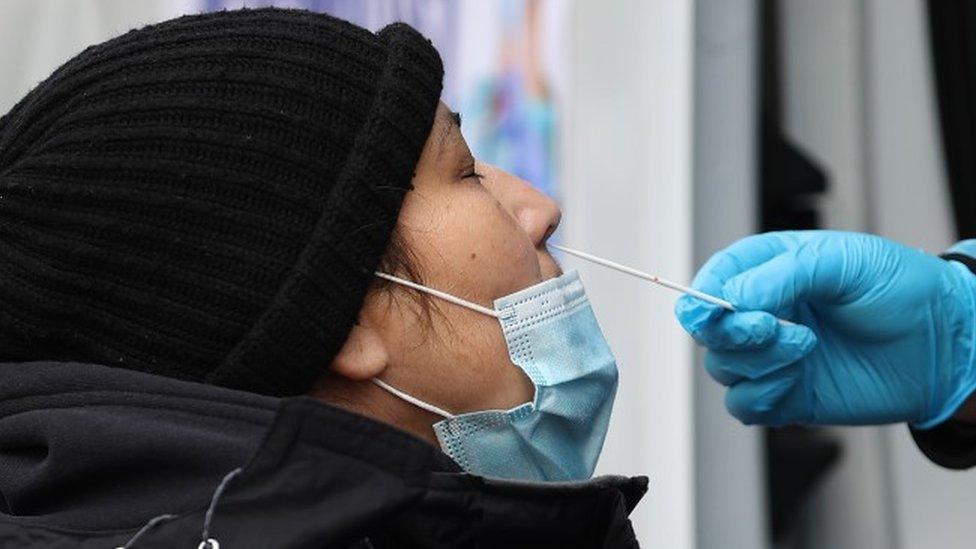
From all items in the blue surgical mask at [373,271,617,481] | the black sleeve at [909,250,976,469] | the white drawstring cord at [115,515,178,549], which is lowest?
the black sleeve at [909,250,976,469]

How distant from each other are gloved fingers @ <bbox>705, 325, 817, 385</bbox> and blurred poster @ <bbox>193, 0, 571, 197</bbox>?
0.83 metres

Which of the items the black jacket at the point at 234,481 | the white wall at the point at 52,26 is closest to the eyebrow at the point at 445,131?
the black jacket at the point at 234,481

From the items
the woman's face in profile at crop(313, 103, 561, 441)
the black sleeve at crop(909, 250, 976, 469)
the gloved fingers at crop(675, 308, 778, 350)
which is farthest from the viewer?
the black sleeve at crop(909, 250, 976, 469)

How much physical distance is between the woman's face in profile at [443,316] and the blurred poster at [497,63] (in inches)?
48.1

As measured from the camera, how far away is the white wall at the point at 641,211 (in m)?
2.67

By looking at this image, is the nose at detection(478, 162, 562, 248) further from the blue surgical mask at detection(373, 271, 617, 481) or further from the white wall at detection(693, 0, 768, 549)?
the white wall at detection(693, 0, 768, 549)

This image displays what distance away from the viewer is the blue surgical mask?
5.38ft

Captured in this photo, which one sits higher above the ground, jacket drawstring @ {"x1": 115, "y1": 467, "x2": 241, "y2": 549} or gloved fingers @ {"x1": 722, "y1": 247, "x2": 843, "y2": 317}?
gloved fingers @ {"x1": 722, "y1": 247, "x2": 843, "y2": 317}

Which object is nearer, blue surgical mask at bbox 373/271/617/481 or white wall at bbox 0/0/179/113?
blue surgical mask at bbox 373/271/617/481

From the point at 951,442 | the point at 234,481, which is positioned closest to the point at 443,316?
the point at 234,481

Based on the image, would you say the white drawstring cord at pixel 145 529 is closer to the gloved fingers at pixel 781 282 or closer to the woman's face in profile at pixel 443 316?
the woman's face in profile at pixel 443 316

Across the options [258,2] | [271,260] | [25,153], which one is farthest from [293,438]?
[258,2]

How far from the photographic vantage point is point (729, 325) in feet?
6.56

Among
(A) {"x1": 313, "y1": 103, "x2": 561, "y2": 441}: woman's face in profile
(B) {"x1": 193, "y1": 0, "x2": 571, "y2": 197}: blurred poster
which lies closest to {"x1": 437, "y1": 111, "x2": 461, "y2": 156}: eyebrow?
(A) {"x1": 313, "y1": 103, "x2": 561, "y2": 441}: woman's face in profile
